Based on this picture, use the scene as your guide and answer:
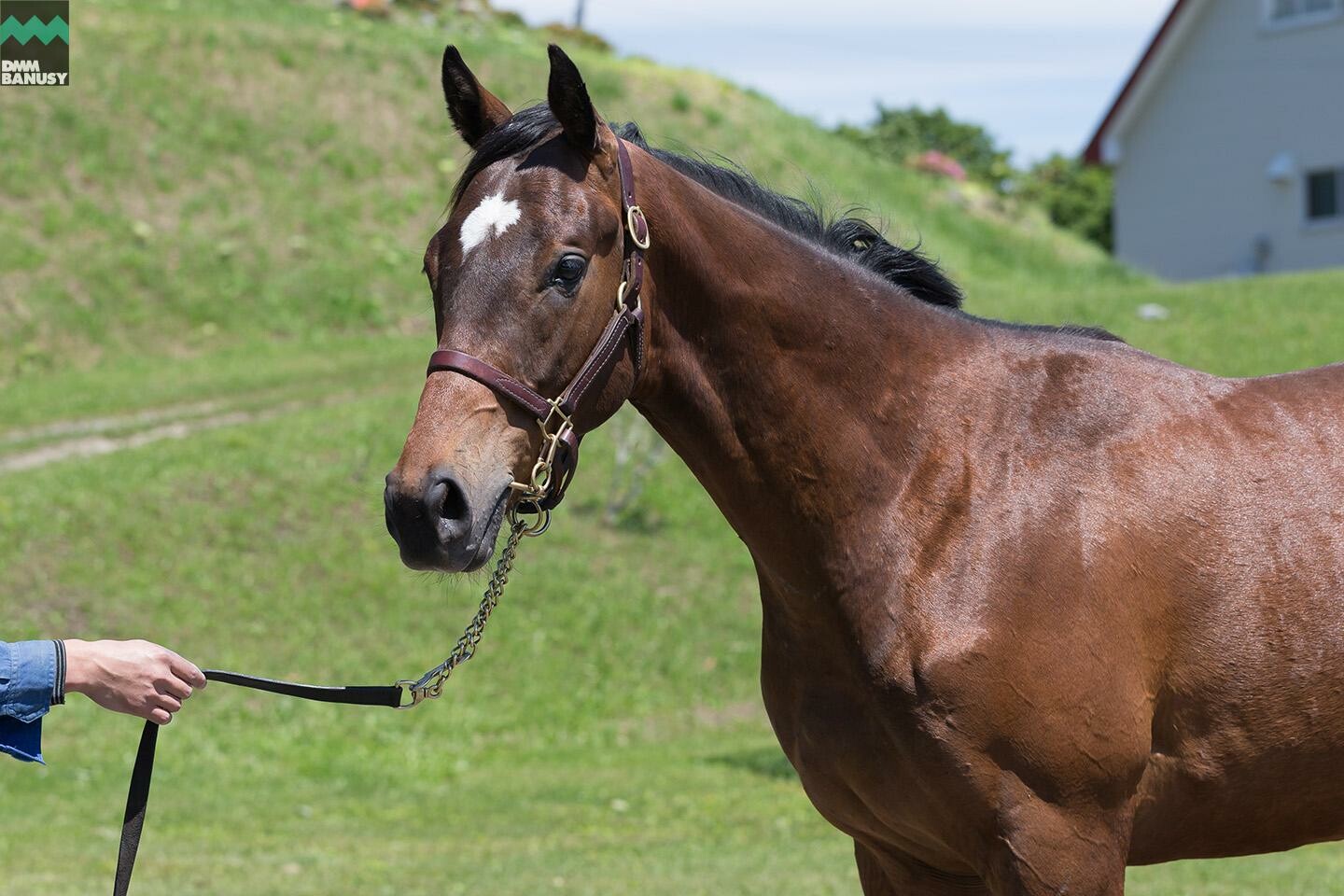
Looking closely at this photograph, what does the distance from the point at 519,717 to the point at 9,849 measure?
3.95m

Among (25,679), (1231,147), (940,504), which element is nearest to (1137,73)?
(1231,147)

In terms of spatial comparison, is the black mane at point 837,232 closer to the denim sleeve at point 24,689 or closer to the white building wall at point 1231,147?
the denim sleeve at point 24,689

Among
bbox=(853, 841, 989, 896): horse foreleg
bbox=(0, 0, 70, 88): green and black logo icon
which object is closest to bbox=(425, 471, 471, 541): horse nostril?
bbox=(853, 841, 989, 896): horse foreleg

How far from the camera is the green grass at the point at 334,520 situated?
26.5ft

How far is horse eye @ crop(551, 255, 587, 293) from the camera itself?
296 cm

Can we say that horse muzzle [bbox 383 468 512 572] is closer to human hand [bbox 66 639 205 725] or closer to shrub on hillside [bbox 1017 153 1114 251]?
human hand [bbox 66 639 205 725]

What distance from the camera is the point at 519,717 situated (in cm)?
1091

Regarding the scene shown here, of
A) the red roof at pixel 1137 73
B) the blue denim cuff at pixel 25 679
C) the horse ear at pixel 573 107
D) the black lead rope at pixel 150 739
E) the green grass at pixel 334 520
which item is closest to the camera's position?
the horse ear at pixel 573 107

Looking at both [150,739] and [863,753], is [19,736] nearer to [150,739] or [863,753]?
[150,739]

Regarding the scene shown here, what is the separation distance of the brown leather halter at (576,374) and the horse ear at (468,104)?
1.12ft

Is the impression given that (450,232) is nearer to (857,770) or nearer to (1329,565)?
(857,770)

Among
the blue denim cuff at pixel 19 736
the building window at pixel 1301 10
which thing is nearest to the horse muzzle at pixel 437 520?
the blue denim cuff at pixel 19 736

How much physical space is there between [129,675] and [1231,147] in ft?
81.8

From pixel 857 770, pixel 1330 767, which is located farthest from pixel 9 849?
pixel 1330 767
